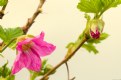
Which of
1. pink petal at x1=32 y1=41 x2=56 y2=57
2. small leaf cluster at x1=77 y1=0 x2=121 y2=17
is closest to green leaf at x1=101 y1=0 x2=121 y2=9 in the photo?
small leaf cluster at x1=77 y1=0 x2=121 y2=17

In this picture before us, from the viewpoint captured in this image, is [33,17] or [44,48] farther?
[33,17]

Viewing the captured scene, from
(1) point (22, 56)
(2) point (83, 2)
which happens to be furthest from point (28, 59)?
(2) point (83, 2)

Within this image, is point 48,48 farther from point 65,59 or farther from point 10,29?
point 10,29

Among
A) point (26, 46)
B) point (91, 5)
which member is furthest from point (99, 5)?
point (26, 46)

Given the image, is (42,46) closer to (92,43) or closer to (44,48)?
(44,48)

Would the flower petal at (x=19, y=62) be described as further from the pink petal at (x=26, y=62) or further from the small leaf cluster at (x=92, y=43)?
the small leaf cluster at (x=92, y=43)

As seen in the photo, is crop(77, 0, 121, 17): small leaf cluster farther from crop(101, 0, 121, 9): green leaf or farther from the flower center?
the flower center

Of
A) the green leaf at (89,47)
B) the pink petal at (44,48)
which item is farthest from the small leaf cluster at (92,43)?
the pink petal at (44,48)
